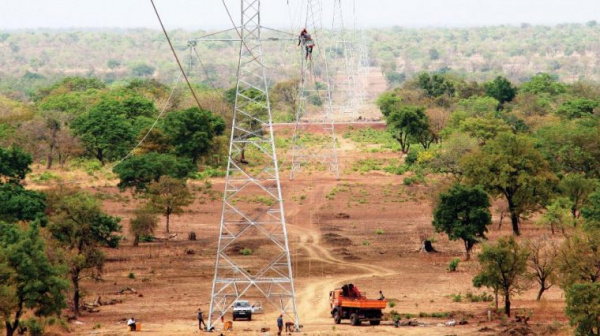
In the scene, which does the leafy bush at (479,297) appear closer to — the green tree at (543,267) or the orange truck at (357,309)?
the green tree at (543,267)

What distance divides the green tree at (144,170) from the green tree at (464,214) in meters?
22.9

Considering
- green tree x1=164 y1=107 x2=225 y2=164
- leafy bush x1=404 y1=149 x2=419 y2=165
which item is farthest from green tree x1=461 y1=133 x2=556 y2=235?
green tree x1=164 y1=107 x2=225 y2=164

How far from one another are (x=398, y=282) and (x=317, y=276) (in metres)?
4.24

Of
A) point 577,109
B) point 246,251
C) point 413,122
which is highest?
point 577,109

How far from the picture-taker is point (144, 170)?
84.5 m

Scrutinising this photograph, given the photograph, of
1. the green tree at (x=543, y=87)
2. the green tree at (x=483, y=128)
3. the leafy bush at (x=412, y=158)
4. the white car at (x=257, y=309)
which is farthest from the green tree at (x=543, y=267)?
the green tree at (x=543, y=87)

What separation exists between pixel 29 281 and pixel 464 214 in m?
28.9

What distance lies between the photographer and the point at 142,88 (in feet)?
507

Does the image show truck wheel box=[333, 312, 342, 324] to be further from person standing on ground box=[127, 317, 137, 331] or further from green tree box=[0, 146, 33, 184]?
green tree box=[0, 146, 33, 184]

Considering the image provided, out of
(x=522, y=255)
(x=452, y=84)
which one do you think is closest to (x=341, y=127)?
(x=452, y=84)

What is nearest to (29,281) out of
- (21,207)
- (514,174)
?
(21,207)

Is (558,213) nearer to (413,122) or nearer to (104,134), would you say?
(413,122)

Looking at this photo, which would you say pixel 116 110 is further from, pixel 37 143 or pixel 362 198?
pixel 362 198

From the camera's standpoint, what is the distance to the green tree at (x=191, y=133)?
4099 inches
